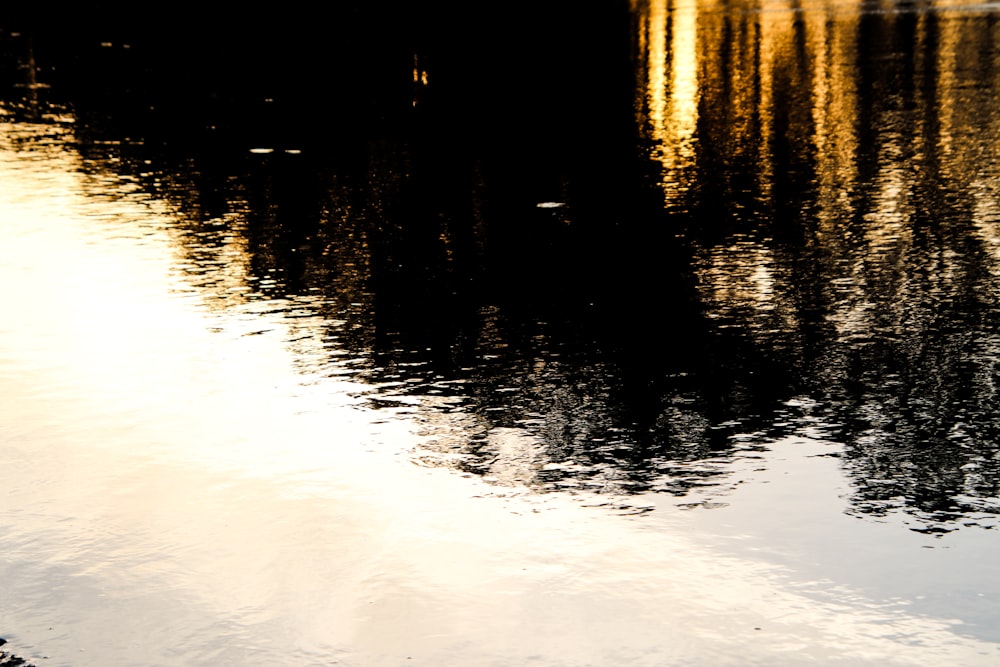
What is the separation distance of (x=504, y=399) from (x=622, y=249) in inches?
133

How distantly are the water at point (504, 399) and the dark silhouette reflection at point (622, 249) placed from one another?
40mm

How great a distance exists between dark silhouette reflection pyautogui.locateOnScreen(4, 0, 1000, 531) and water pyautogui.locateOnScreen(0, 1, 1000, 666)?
0.13ft

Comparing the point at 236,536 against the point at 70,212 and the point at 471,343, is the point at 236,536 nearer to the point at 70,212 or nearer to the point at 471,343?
the point at 471,343

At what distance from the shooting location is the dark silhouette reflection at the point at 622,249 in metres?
6.20

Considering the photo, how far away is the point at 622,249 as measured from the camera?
9836 mm

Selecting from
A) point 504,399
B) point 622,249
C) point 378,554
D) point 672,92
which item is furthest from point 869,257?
point 672,92

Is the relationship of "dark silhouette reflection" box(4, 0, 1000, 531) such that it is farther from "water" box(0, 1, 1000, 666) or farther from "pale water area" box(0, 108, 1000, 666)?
"pale water area" box(0, 108, 1000, 666)

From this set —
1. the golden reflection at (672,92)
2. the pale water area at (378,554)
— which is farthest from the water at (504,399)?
the golden reflection at (672,92)

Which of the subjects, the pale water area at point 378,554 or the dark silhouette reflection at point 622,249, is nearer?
the pale water area at point 378,554

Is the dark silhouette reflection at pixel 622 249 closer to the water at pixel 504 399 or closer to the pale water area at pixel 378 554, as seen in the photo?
the water at pixel 504 399

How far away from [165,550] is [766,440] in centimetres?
259

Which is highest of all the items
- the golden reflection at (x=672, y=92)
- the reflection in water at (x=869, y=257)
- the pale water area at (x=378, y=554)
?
the golden reflection at (x=672, y=92)

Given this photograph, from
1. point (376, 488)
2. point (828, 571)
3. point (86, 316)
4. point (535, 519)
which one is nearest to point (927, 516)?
point (828, 571)

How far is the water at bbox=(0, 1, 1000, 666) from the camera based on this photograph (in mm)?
4535
